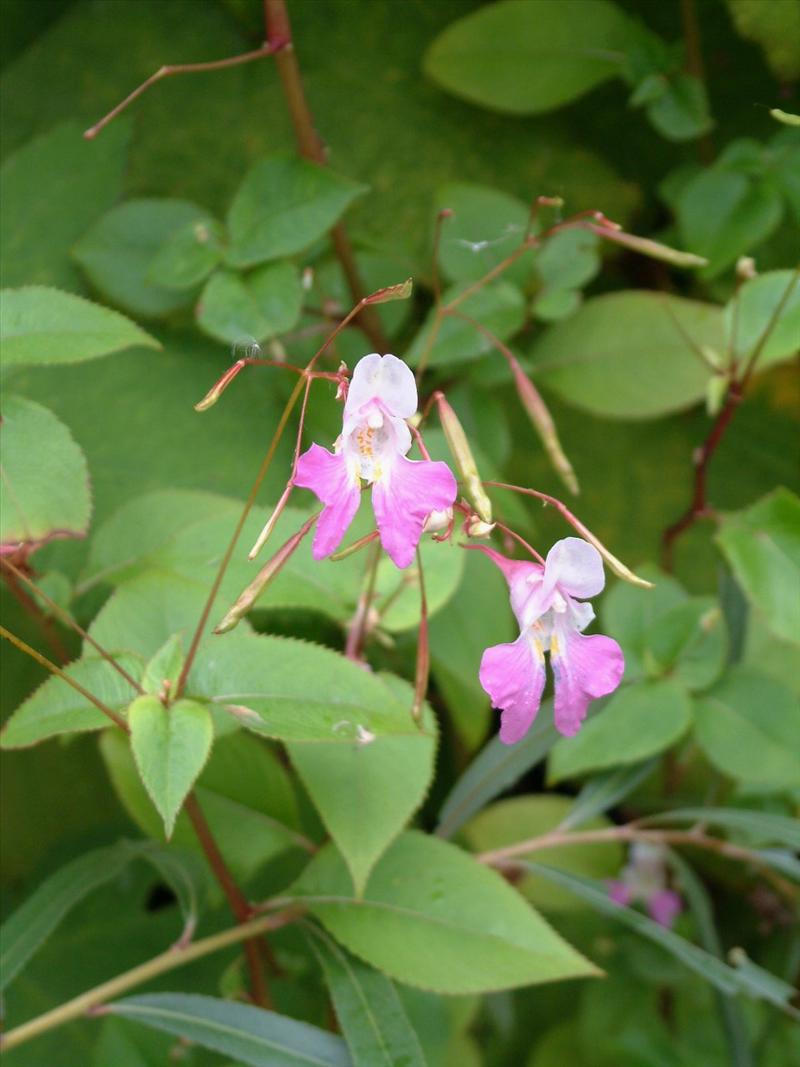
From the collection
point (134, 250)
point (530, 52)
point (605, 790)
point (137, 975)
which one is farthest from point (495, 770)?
point (530, 52)

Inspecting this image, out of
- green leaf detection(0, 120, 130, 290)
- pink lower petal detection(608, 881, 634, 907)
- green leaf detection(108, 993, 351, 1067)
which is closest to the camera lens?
green leaf detection(108, 993, 351, 1067)

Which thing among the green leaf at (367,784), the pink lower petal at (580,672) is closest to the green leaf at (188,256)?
the green leaf at (367,784)

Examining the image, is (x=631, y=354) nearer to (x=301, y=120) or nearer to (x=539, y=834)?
(x=301, y=120)

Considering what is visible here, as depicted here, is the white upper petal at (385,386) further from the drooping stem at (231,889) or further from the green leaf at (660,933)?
the green leaf at (660,933)

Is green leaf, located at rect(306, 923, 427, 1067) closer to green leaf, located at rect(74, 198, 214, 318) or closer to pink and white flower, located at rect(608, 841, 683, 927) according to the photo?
pink and white flower, located at rect(608, 841, 683, 927)

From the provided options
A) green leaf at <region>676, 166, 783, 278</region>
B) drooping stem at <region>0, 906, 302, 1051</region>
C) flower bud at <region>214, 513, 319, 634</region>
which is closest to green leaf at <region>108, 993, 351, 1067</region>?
drooping stem at <region>0, 906, 302, 1051</region>

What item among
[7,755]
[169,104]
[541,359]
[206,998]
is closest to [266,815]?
[206,998]
